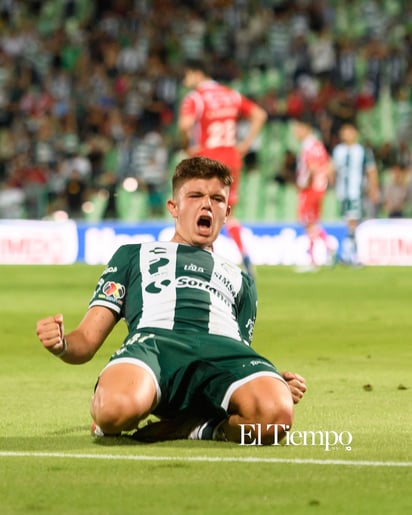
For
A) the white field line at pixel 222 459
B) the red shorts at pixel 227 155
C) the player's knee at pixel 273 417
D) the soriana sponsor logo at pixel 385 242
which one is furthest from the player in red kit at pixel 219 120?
the white field line at pixel 222 459

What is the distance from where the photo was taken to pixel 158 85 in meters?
30.1

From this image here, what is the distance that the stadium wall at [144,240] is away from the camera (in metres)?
24.2

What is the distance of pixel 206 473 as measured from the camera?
17.9 ft

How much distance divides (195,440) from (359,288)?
12168mm

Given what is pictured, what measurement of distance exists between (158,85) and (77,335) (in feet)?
79.5

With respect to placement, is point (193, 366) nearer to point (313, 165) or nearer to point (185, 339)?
point (185, 339)

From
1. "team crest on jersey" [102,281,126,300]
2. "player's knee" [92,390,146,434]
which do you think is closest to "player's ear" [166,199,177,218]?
"team crest on jersey" [102,281,126,300]

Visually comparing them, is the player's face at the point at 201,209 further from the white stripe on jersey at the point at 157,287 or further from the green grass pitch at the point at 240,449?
the green grass pitch at the point at 240,449

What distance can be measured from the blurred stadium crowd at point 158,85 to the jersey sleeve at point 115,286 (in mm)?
19818

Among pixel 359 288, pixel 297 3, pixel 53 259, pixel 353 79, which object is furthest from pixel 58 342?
pixel 297 3

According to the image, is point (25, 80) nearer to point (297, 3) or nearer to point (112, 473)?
point (297, 3)

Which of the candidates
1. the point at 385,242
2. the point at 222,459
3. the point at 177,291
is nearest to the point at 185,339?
the point at 177,291

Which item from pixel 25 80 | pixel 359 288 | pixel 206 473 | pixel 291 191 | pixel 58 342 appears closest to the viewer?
pixel 206 473

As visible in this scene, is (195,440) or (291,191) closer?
(195,440)
